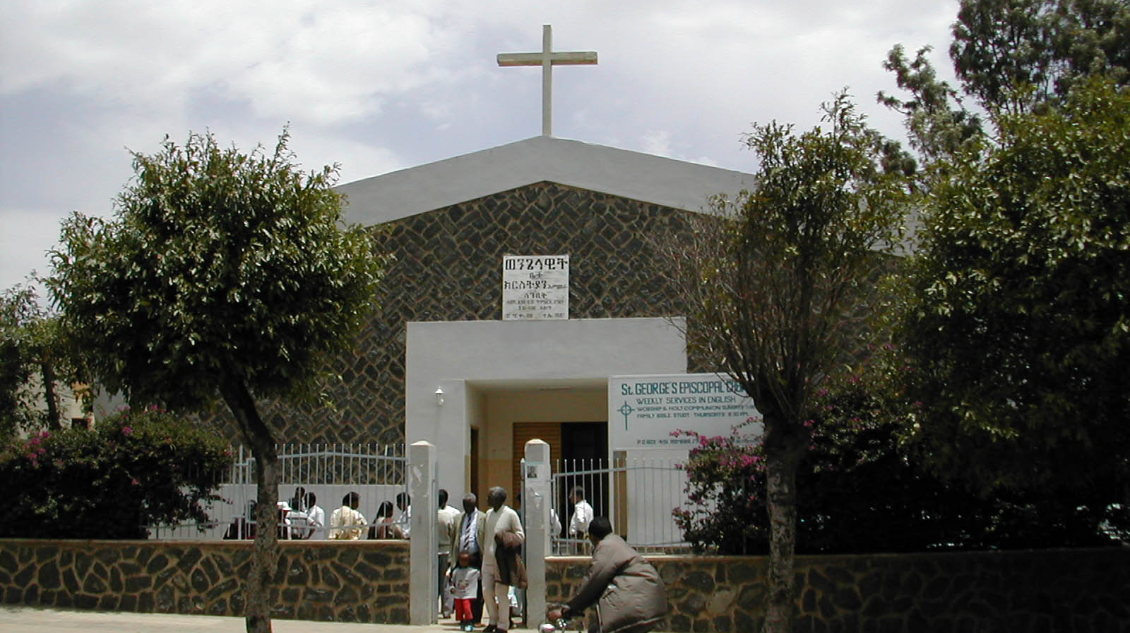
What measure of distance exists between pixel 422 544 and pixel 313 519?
1.90 m

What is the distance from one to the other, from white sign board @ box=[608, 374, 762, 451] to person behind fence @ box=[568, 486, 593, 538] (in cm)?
177

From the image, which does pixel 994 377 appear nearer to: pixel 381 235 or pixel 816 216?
pixel 816 216

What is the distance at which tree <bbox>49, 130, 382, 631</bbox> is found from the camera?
966 cm

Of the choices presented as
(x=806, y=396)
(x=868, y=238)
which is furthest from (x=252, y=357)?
(x=868, y=238)

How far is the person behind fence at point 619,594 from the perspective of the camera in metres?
7.52

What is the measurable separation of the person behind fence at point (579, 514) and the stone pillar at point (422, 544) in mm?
1755

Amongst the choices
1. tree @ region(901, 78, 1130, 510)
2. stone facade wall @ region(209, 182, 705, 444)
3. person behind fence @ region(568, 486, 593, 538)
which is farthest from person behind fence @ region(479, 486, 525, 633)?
stone facade wall @ region(209, 182, 705, 444)

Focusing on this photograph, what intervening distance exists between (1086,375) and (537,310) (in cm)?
935

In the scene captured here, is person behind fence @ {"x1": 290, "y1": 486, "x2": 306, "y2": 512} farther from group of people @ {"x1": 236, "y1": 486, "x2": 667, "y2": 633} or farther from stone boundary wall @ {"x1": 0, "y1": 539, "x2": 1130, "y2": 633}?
stone boundary wall @ {"x1": 0, "y1": 539, "x2": 1130, "y2": 633}

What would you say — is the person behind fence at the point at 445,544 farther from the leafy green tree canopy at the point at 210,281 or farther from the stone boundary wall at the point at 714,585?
the leafy green tree canopy at the point at 210,281

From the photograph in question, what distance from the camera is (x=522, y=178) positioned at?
17.4 m

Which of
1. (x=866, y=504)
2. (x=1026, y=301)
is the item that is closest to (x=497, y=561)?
(x=866, y=504)

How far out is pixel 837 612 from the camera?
11961mm

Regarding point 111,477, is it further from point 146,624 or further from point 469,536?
point 469,536
